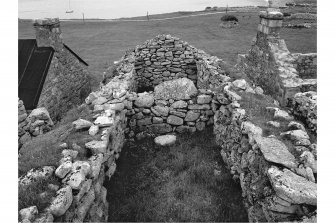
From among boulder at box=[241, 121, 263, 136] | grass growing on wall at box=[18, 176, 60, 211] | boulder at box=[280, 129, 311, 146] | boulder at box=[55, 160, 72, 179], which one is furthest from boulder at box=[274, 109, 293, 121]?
grass growing on wall at box=[18, 176, 60, 211]

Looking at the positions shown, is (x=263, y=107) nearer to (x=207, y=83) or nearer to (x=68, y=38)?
(x=207, y=83)

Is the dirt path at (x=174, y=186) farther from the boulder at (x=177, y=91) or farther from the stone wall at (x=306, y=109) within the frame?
the stone wall at (x=306, y=109)

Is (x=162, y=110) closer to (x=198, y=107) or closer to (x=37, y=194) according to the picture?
(x=198, y=107)

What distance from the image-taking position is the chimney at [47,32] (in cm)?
1294

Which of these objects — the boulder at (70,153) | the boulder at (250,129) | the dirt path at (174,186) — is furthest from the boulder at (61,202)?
the boulder at (250,129)

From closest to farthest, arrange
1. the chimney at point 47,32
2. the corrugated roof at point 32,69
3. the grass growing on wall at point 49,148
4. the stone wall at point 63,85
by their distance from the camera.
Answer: the grass growing on wall at point 49,148, the corrugated roof at point 32,69, the stone wall at point 63,85, the chimney at point 47,32

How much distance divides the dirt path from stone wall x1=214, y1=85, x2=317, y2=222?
1.48ft

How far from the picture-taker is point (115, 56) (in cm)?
2800

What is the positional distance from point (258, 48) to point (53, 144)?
1114cm

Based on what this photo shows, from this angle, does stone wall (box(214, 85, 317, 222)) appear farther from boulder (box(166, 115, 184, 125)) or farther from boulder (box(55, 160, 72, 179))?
boulder (box(55, 160, 72, 179))

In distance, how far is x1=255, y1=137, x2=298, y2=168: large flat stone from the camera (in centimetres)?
521

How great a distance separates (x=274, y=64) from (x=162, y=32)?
2818cm

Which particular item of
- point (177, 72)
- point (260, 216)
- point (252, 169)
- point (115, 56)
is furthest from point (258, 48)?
point (115, 56)

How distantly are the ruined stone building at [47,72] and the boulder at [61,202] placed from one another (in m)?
7.39
